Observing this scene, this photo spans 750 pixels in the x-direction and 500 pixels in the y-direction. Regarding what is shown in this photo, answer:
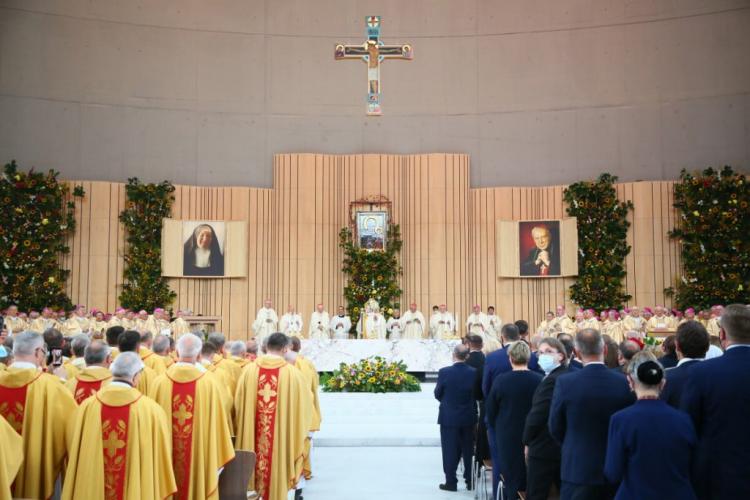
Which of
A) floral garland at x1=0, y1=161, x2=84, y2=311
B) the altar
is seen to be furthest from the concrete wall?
the altar

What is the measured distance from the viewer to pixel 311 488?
816cm

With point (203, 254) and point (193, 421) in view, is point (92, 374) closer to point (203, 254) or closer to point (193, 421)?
point (193, 421)

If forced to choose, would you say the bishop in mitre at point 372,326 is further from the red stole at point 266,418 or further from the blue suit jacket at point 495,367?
the red stole at point 266,418

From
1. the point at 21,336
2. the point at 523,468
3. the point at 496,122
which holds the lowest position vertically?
the point at 523,468

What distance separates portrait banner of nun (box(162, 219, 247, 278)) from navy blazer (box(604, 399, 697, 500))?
16.8 m

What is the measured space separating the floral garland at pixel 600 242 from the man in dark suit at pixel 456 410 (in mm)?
11915

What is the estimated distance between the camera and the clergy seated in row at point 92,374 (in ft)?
17.0

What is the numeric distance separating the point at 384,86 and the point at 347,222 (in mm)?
3984

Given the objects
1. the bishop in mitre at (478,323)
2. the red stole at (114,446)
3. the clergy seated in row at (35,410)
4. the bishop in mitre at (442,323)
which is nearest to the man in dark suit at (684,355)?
the red stole at (114,446)

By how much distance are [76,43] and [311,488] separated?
15764 millimetres

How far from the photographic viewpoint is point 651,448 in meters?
3.69

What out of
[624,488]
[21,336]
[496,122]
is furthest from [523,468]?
[496,122]

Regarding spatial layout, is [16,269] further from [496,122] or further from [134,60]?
[496,122]

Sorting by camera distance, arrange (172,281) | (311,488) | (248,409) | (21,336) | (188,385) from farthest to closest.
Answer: (172,281) < (311,488) < (248,409) < (188,385) < (21,336)
